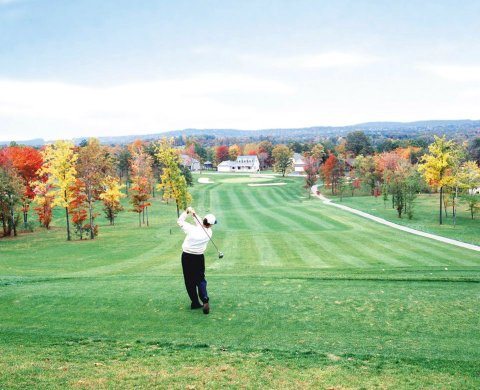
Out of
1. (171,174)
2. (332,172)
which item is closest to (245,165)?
(332,172)

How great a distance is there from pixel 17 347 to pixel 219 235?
28.1 meters

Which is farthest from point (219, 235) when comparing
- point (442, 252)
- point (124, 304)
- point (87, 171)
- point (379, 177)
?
point (379, 177)

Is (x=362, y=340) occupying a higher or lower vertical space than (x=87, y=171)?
lower

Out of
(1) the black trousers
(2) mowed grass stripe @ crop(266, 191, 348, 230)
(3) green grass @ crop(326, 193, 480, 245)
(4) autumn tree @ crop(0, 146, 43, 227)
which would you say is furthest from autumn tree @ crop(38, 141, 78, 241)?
(3) green grass @ crop(326, 193, 480, 245)

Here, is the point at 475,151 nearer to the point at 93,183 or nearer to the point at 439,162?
the point at 439,162

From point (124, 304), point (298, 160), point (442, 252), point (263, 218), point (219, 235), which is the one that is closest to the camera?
point (124, 304)

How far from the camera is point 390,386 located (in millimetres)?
6777

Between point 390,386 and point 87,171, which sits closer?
point 390,386

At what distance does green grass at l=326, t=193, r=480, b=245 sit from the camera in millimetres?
37562

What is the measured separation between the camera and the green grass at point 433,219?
123ft

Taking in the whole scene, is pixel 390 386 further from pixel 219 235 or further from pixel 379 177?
pixel 379 177

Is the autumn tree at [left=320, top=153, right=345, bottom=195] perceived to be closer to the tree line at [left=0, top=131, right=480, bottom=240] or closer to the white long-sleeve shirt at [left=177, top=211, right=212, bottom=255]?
the tree line at [left=0, top=131, right=480, bottom=240]

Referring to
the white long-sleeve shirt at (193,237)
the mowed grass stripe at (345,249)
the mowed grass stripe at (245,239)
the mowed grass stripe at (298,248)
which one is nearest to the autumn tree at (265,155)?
the mowed grass stripe at (245,239)

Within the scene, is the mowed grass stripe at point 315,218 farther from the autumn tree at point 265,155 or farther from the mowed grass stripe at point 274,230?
the autumn tree at point 265,155
